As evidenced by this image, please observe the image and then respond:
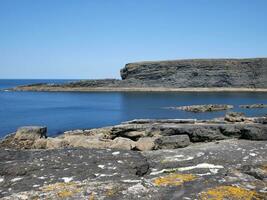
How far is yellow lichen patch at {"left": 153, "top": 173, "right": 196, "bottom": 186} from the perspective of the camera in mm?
6676

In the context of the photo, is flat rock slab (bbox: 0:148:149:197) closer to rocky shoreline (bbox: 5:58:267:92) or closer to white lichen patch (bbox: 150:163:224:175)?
white lichen patch (bbox: 150:163:224:175)

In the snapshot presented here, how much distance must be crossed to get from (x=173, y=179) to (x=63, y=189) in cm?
200

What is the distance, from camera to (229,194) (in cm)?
603

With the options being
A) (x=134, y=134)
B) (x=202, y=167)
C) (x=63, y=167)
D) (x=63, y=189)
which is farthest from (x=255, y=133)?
(x=63, y=189)

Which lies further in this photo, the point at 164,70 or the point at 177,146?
the point at 164,70

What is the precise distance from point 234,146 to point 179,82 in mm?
125631

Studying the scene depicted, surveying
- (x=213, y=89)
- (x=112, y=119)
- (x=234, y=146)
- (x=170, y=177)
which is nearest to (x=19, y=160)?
(x=170, y=177)

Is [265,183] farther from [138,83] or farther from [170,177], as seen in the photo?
[138,83]

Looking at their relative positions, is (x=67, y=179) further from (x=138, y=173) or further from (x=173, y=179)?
(x=173, y=179)

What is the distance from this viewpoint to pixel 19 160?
25.0 feet

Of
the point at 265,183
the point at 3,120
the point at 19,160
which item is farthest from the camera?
the point at 3,120

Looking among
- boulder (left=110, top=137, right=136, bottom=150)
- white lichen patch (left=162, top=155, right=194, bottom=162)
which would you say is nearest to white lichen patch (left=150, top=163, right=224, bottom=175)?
white lichen patch (left=162, top=155, right=194, bottom=162)

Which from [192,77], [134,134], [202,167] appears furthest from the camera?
[192,77]

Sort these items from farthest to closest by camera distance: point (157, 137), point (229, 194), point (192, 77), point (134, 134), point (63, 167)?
point (192, 77)
point (134, 134)
point (157, 137)
point (63, 167)
point (229, 194)
